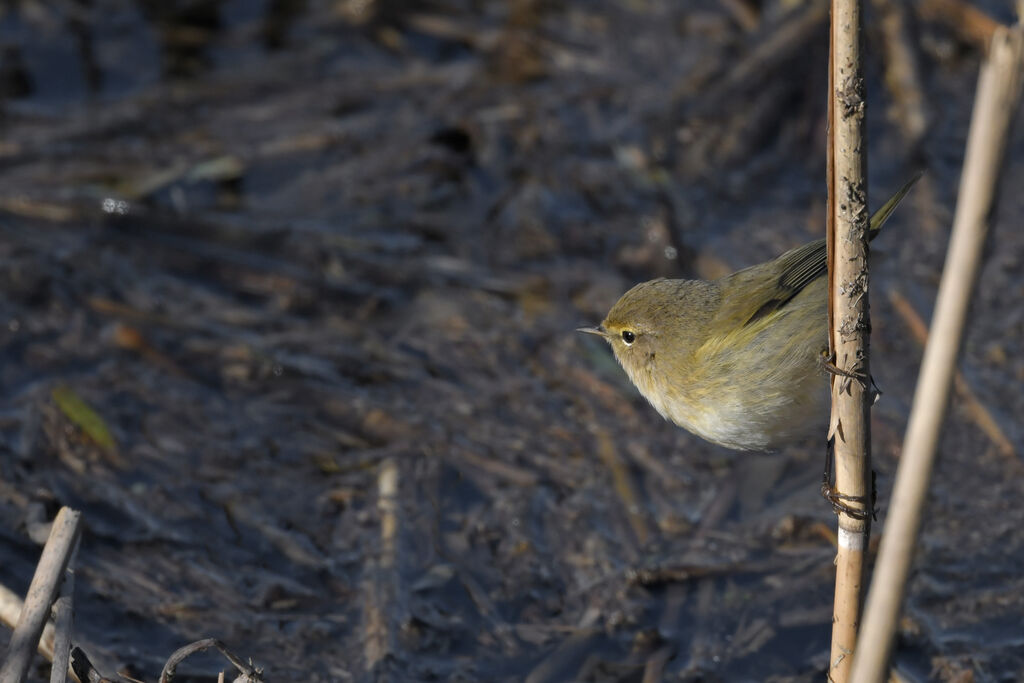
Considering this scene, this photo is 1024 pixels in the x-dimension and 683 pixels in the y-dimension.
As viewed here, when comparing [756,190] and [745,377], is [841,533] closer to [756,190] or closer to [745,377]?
[745,377]

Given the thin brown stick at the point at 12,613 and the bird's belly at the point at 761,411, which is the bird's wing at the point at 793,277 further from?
the thin brown stick at the point at 12,613

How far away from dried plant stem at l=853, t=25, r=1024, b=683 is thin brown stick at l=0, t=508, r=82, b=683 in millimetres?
2125

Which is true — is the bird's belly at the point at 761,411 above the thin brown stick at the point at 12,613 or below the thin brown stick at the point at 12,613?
above

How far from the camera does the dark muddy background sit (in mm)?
4512

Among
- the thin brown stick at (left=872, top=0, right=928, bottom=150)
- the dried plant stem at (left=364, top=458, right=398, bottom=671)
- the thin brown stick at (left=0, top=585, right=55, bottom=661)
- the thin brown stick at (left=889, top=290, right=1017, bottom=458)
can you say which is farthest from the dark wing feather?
the thin brown stick at (left=872, top=0, right=928, bottom=150)

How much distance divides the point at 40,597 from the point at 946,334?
96.4 inches

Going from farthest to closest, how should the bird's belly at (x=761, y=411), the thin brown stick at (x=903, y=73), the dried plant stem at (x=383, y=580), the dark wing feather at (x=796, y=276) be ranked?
the thin brown stick at (x=903, y=73) → the dried plant stem at (x=383, y=580) → the dark wing feather at (x=796, y=276) → the bird's belly at (x=761, y=411)

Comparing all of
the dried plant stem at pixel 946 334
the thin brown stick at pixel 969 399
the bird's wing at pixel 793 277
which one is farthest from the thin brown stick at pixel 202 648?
the thin brown stick at pixel 969 399

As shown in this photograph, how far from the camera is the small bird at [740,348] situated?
3.63m

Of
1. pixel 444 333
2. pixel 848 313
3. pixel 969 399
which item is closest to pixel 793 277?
pixel 848 313

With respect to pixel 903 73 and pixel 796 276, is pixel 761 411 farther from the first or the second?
pixel 903 73

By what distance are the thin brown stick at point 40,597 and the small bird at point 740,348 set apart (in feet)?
6.56

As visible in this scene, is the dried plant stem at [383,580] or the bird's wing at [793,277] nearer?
the bird's wing at [793,277]

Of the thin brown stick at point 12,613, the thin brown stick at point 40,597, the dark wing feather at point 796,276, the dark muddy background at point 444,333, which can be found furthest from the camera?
the dark muddy background at point 444,333
